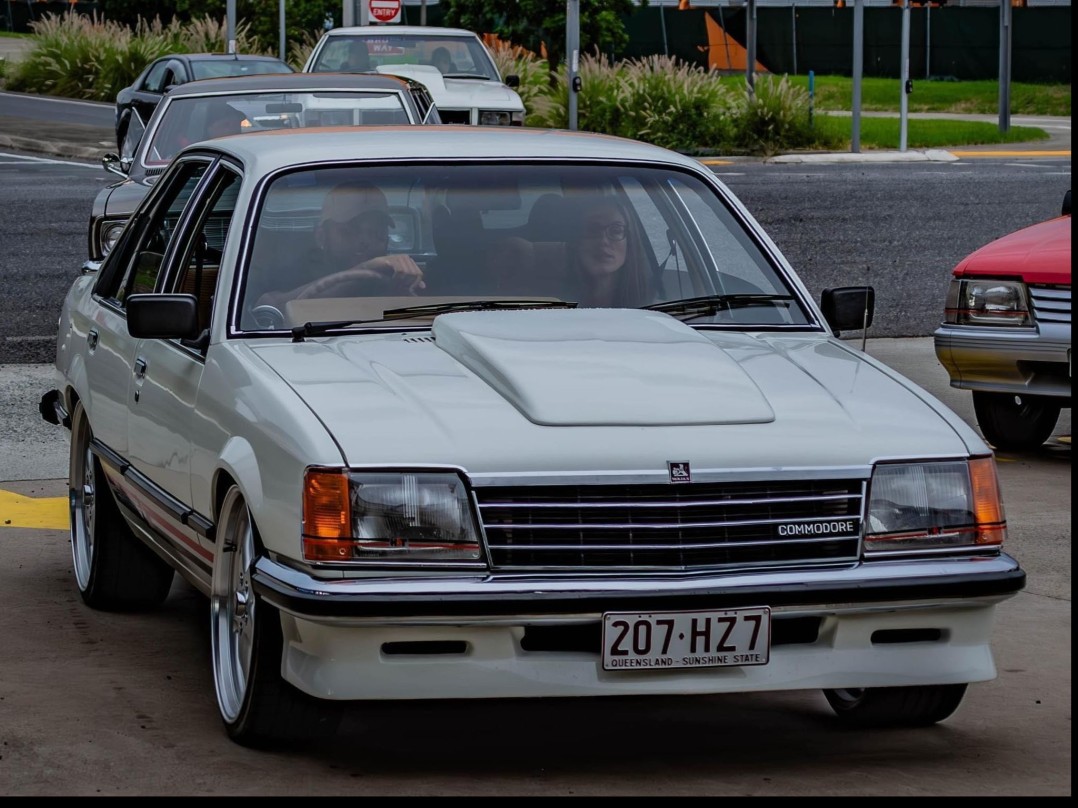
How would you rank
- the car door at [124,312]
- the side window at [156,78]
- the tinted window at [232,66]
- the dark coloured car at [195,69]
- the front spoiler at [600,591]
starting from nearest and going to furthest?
the front spoiler at [600,591] < the car door at [124,312] < the dark coloured car at [195,69] < the tinted window at [232,66] < the side window at [156,78]

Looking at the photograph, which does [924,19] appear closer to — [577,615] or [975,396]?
[975,396]

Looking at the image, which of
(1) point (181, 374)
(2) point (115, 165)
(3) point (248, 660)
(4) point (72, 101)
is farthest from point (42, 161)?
(3) point (248, 660)

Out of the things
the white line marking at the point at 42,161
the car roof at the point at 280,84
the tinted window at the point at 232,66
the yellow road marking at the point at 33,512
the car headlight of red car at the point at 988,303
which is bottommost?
the yellow road marking at the point at 33,512

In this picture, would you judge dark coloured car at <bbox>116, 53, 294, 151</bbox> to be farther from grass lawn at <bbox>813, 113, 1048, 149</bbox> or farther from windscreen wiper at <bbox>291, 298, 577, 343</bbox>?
windscreen wiper at <bbox>291, 298, 577, 343</bbox>

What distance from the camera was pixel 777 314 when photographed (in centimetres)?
568

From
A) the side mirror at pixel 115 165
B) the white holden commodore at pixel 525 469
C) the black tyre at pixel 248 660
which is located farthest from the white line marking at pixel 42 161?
→ the black tyre at pixel 248 660

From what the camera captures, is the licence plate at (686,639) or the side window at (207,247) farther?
the side window at (207,247)

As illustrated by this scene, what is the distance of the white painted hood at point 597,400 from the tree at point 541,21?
33.2m

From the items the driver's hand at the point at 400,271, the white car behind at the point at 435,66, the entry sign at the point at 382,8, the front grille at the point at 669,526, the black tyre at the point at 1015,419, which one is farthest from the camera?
the entry sign at the point at 382,8

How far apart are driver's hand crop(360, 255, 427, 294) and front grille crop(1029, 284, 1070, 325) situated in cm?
453

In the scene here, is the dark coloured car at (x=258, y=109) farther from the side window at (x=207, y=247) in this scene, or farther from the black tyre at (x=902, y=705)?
the black tyre at (x=902, y=705)

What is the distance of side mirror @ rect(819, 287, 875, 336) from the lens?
579 cm

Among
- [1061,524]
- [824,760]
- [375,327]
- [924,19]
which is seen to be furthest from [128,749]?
[924,19]

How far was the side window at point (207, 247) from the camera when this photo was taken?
592cm
